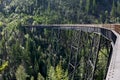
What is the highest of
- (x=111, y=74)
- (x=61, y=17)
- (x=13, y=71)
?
(x=111, y=74)

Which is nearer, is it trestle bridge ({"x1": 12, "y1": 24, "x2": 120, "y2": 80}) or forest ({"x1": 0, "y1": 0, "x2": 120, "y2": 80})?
trestle bridge ({"x1": 12, "y1": 24, "x2": 120, "y2": 80})

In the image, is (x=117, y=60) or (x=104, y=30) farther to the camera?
(x=104, y=30)

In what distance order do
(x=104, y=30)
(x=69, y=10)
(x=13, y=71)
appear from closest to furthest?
(x=104, y=30), (x=13, y=71), (x=69, y=10)

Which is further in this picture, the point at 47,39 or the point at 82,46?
the point at 47,39

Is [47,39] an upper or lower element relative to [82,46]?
lower

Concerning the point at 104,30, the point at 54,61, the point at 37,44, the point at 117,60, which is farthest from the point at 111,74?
the point at 37,44

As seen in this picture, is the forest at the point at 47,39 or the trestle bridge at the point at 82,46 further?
the forest at the point at 47,39

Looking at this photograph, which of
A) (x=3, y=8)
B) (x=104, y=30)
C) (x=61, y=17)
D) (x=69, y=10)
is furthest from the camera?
(x=3, y=8)

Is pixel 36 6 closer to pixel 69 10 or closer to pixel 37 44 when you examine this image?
pixel 69 10
